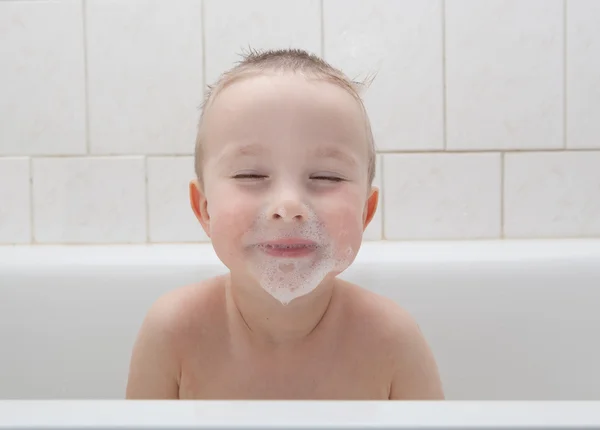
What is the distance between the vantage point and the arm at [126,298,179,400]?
845 mm

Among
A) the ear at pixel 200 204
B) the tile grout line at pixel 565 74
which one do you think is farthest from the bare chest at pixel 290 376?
the tile grout line at pixel 565 74

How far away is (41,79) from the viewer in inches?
56.0

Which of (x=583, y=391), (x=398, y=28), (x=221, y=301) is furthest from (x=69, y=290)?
(x=583, y=391)

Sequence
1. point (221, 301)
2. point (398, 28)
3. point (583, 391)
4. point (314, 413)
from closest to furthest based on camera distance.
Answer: point (314, 413) < point (221, 301) < point (583, 391) < point (398, 28)

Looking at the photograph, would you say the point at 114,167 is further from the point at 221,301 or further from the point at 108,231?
the point at 221,301

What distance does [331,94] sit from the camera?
2.35 ft

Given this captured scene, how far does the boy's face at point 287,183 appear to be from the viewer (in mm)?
663

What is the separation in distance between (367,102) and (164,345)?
77 centimetres

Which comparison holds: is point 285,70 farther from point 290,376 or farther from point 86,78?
point 86,78

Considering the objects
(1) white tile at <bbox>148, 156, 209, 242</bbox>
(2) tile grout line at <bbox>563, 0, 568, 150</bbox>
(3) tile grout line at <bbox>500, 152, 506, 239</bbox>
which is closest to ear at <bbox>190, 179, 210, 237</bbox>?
(1) white tile at <bbox>148, 156, 209, 242</bbox>

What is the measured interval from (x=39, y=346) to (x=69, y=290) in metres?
0.12

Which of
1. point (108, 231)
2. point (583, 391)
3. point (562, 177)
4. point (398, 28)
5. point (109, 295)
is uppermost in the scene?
point (398, 28)

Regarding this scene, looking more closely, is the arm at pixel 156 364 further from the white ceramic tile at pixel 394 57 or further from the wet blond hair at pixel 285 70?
the white ceramic tile at pixel 394 57

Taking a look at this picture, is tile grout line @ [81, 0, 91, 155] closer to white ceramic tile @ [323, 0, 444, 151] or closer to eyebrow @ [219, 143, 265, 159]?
white ceramic tile @ [323, 0, 444, 151]
